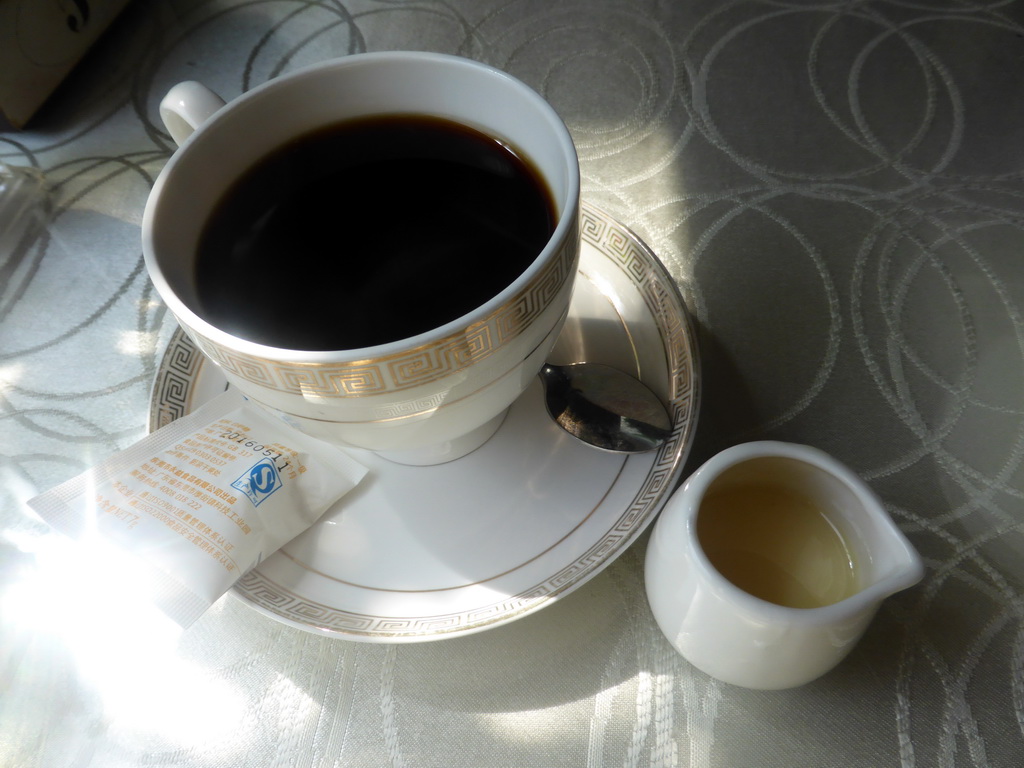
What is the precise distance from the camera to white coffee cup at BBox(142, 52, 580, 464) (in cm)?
44

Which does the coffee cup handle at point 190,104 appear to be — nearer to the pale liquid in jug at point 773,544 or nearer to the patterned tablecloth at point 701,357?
the patterned tablecloth at point 701,357

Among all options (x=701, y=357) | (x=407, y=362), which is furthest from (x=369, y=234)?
(x=701, y=357)

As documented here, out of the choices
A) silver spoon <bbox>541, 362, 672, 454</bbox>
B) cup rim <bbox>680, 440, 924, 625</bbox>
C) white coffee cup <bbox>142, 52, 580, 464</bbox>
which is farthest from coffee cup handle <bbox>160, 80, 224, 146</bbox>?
cup rim <bbox>680, 440, 924, 625</bbox>

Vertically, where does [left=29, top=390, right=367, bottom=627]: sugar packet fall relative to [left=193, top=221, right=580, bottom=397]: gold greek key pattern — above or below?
below

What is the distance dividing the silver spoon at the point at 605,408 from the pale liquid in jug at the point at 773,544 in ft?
0.25

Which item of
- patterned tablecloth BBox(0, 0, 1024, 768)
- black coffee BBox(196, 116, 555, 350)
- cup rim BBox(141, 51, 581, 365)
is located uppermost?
cup rim BBox(141, 51, 581, 365)

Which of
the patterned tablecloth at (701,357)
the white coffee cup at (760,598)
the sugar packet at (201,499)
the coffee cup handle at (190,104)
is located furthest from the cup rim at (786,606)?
the coffee cup handle at (190,104)

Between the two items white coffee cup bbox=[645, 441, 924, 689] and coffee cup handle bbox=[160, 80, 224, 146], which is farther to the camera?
coffee cup handle bbox=[160, 80, 224, 146]

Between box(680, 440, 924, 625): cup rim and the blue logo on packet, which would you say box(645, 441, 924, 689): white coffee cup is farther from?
the blue logo on packet

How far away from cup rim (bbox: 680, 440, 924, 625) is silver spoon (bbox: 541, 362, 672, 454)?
0.30 feet

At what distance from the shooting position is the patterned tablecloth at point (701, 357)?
536mm

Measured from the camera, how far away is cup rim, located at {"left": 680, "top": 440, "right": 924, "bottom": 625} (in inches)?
16.6

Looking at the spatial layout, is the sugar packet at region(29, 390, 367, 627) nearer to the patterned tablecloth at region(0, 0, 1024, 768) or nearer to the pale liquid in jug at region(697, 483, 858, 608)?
the patterned tablecloth at region(0, 0, 1024, 768)

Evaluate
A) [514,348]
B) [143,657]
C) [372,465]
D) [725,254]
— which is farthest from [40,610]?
[725,254]
